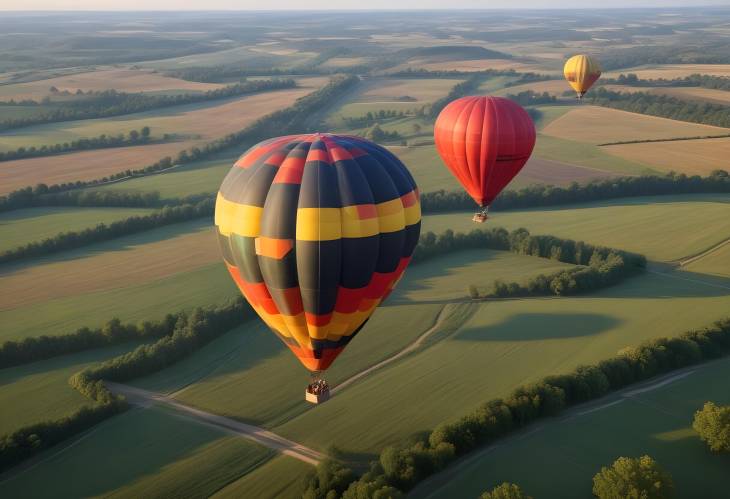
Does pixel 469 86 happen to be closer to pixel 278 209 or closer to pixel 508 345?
pixel 508 345

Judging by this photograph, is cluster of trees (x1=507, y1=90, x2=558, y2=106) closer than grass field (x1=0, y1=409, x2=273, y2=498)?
No

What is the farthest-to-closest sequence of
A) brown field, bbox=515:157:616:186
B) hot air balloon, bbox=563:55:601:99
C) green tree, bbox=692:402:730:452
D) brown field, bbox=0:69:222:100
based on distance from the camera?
brown field, bbox=0:69:222:100 < hot air balloon, bbox=563:55:601:99 < brown field, bbox=515:157:616:186 < green tree, bbox=692:402:730:452

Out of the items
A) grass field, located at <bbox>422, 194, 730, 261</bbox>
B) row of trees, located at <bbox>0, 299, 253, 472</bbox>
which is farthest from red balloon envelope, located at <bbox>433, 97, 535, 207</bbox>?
grass field, located at <bbox>422, 194, 730, 261</bbox>

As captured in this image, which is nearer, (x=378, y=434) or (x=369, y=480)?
(x=369, y=480)

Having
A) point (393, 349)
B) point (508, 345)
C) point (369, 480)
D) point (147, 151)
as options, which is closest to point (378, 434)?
point (369, 480)

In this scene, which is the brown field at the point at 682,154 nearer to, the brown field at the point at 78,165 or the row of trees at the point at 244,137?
the row of trees at the point at 244,137

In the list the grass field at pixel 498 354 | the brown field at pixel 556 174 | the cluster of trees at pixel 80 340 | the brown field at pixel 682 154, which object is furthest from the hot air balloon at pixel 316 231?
the brown field at pixel 682 154

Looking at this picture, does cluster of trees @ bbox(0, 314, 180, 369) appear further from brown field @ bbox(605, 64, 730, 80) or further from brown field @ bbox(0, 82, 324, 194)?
brown field @ bbox(605, 64, 730, 80)
